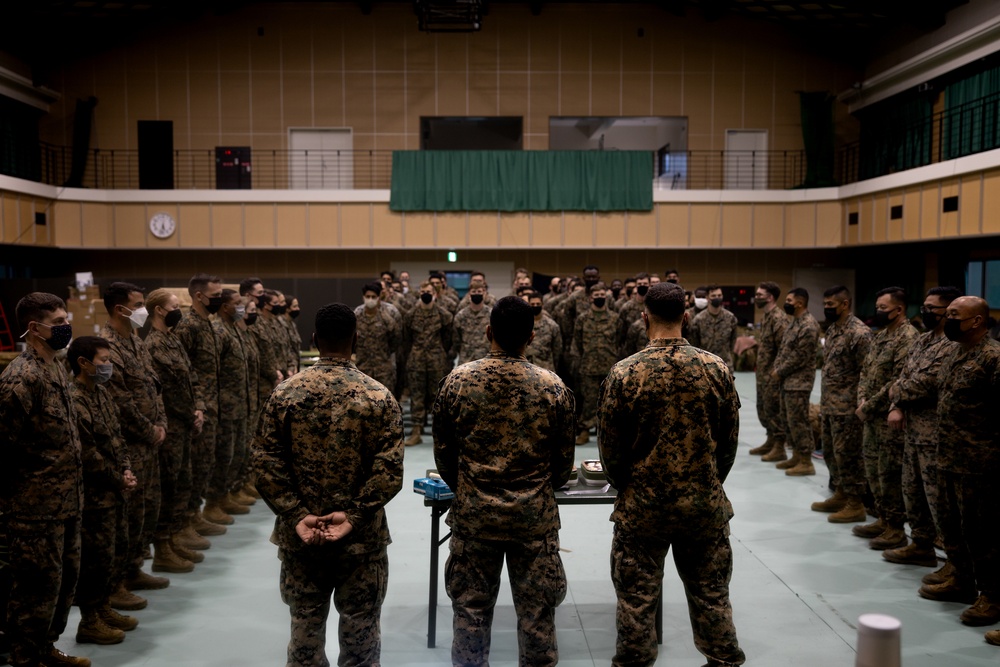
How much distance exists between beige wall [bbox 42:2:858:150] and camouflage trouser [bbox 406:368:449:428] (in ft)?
31.8

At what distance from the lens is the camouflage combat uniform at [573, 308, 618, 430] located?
8.38m

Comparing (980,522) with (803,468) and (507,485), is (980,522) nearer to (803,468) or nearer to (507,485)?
(507,485)

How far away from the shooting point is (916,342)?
15.4 ft

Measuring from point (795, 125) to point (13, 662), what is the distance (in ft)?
57.6

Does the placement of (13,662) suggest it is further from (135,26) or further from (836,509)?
(135,26)

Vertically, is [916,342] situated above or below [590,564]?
above

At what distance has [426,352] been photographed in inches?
341

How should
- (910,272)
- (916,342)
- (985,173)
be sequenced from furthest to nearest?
1. (910,272)
2. (985,173)
3. (916,342)

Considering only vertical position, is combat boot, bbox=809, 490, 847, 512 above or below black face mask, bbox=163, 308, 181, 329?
below

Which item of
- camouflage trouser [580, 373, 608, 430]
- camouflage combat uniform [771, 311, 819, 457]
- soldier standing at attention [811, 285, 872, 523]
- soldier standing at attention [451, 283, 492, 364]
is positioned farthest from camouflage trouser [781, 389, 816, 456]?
soldier standing at attention [451, 283, 492, 364]

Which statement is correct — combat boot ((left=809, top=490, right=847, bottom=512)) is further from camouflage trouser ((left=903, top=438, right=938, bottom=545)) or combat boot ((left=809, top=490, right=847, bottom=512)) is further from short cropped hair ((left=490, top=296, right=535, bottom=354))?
short cropped hair ((left=490, top=296, right=535, bottom=354))

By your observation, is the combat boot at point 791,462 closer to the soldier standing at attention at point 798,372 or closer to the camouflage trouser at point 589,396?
the soldier standing at attention at point 798,372

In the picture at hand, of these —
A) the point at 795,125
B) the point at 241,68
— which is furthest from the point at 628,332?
the point at 241,68

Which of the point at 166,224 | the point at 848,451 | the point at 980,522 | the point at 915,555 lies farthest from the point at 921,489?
the point at 166,224
